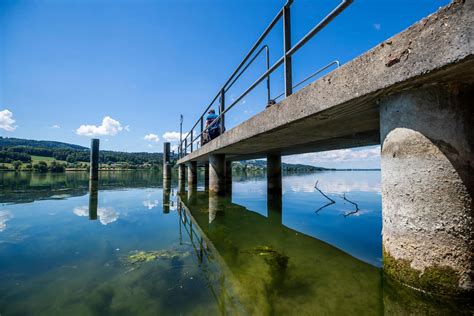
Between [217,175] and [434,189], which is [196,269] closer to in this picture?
[434,189]

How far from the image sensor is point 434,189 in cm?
205

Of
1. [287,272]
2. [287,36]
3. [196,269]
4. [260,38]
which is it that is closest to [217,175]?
[260,38]

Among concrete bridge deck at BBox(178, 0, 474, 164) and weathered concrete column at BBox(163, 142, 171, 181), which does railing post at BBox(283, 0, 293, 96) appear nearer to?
concrete bridge deck at BBox(178, 0, 474, 164)

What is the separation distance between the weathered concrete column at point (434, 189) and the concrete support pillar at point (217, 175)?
864cm

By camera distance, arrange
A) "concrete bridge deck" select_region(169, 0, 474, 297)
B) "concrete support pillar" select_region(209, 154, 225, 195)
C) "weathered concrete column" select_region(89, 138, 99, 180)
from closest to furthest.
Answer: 1. "concrete bridge deck" select_region(169, 0, 474, 297)
2. "concrete support pillar" select_region(209, 154, 225, 195)
3. "weathered concrete column" select_region(89, 138, 99, 180)

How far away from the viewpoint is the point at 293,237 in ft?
15.0

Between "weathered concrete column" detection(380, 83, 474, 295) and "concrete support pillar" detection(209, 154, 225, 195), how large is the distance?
340 inches

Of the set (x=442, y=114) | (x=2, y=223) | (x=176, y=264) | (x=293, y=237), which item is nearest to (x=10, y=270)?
(x=176, y=264)

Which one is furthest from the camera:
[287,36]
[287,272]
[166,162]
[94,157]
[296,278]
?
[166,162]

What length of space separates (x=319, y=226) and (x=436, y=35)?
453 centimetres

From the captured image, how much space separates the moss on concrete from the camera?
2021mm

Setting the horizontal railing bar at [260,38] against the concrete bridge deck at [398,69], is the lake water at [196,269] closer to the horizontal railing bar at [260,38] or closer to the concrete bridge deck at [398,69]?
the concrete bridge deck at [398,69]

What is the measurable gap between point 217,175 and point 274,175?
2.98m

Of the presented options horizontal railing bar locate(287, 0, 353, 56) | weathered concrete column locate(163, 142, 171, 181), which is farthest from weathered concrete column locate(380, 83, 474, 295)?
weathered concrete column locate(163, 142, 171, 181)
